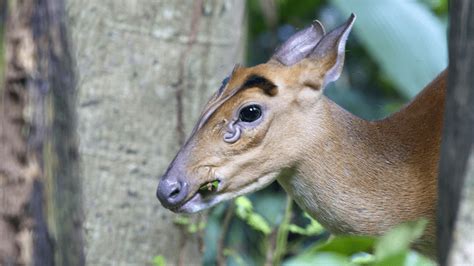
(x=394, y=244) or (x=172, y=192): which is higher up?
(x=394, y=244)

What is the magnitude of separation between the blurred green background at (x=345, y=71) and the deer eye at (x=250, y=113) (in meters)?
0.91

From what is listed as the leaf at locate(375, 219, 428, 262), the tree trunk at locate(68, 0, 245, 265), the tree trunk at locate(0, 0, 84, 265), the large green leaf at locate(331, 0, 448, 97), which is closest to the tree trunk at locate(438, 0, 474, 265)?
the leaf at locate(375, 219, 428, 262)

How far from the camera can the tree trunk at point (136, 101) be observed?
15.9 ft

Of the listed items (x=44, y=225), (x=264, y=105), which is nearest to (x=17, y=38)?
(x=44, y=225)

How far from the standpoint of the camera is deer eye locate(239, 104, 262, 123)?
3.88 meters

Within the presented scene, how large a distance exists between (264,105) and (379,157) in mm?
543

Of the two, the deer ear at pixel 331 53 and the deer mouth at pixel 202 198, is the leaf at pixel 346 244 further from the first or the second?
the deer ear at pixel 331 53

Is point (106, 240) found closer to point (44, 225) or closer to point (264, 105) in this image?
point (264, 105)

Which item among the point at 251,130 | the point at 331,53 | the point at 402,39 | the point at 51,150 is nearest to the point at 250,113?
the point at 251,130

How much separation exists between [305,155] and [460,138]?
157 cm

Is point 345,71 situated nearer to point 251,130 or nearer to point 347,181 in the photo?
point 347,181

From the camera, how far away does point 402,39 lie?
6.65m

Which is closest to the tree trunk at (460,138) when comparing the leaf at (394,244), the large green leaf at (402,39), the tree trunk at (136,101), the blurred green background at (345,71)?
the leaf at (394,244)

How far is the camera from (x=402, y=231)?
251cm
